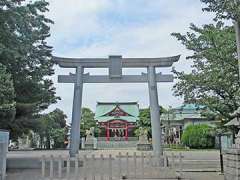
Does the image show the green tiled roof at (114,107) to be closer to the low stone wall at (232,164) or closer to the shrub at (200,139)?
the shrub at (200,139)

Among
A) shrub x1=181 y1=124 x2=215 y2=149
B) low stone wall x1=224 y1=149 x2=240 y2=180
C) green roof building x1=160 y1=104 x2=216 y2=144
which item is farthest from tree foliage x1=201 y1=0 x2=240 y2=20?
green roof building x1=160 y1=104 x2=216 y2=144

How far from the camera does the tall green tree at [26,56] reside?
15.8 meters

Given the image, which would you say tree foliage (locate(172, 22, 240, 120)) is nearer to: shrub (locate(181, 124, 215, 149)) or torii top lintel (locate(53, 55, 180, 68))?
torii top lintel (locate(53, 55, 180, 68))

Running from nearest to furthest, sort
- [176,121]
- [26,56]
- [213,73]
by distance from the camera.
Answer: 1. [213,73]
2. [26,56]
3. [176,121]

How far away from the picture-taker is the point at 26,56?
61.9ft

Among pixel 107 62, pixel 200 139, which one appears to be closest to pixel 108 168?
pixel 107 62

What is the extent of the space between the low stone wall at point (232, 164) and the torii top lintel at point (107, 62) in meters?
10.6

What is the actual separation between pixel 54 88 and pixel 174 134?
49147 millimetres

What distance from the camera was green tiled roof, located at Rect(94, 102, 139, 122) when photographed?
68.8 m

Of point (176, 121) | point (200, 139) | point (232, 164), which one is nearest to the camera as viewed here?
point (232, 164)

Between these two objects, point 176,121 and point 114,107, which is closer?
point 176,121

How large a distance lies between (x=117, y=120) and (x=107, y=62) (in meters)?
48.9

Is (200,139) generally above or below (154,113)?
below

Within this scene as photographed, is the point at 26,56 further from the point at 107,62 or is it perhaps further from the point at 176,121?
the point at 176,121
